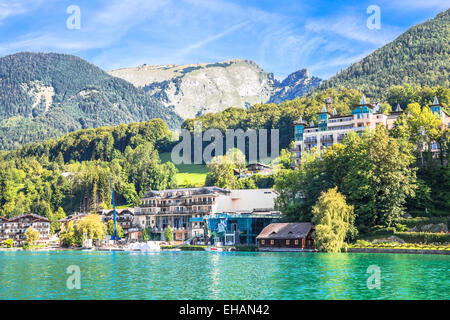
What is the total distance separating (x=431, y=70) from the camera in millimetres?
169625

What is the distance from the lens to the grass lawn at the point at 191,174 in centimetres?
14438

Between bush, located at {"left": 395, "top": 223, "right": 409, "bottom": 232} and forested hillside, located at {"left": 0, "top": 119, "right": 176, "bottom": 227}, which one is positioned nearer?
bush, located at {"left": 395, "top": 223, "right": 409, "bottom": 232}

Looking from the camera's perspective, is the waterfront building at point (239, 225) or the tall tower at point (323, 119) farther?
the tall tower at point (323, 119)

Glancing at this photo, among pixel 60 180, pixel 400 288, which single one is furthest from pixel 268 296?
pixel 60 180

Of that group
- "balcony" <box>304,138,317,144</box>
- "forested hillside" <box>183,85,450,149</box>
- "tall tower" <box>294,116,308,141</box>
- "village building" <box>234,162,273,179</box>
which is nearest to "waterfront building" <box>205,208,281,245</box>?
"balcony" <box>304,138,317,144</box>

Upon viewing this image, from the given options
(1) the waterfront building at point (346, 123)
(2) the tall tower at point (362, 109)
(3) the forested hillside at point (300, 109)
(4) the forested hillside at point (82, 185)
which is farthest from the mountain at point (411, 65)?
(4) the forested hillside at point (82, 185)

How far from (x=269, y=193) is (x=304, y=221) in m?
32.5

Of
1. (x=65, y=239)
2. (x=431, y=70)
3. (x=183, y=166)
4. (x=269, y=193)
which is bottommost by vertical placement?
(x=65, y=239)

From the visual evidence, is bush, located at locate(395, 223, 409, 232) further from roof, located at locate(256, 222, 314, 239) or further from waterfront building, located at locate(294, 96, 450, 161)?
waterfront building, located at locate(294, 96, 450, 161)

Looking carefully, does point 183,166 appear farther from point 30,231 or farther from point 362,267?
point 362,267

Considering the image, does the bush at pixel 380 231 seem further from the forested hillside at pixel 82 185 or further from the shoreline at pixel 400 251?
the forested hillside at pixel 82 185

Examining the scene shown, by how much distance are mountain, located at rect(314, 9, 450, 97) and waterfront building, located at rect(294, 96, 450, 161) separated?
162 feet

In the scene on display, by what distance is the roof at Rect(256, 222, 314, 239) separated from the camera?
77625 millimetres

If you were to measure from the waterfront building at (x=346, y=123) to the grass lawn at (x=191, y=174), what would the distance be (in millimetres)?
32953
